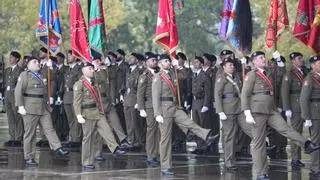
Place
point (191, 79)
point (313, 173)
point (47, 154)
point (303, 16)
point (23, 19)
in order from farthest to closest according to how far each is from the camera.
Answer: point (23, 19) → point (191, 79) → point (47, 154) → point (303, 16) → point (313, 173)

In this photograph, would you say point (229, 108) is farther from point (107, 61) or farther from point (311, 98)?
point (107, 61)

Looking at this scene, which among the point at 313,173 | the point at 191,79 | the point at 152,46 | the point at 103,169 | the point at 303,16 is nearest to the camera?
the point at 313,173

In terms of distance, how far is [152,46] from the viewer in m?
51.2

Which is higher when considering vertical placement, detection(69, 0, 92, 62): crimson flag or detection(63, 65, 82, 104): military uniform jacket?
detection(69, 0, 92, 62): crimson flag

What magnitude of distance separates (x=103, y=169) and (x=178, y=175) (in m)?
1.52

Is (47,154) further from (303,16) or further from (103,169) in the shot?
(303,16)

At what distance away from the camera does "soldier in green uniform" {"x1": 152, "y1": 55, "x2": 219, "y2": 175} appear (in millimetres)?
14586

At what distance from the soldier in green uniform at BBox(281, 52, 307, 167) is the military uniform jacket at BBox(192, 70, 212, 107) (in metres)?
2.56

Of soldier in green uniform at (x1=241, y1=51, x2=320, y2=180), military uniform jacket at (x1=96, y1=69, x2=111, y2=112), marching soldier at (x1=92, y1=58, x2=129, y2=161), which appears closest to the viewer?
soldier in green uniform at (x1=241, y1=51, x2=320, y2=180)

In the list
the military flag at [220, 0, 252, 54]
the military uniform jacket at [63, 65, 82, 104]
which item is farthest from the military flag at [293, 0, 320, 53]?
the military uniform jacket at [63, 65, 82, 104]

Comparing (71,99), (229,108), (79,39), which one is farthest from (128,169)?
(71,99)

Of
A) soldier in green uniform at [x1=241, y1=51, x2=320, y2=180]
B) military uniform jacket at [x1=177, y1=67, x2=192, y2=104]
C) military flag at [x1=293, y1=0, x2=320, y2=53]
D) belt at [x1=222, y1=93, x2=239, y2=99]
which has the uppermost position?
military flag at [x1=293, y1=0, x2=320, y2=53]

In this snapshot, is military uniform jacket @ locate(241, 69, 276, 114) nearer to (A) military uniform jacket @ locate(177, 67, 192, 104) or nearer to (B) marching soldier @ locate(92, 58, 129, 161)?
(B) marching soldier @ locate(92, 58, 129, 161)

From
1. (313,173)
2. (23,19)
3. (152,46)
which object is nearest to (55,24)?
(313,173)
